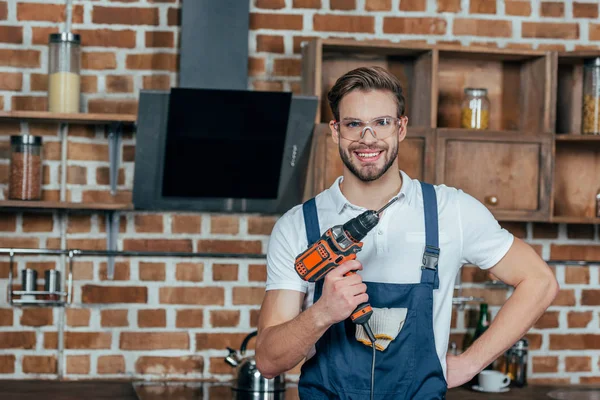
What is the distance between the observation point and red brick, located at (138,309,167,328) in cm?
298

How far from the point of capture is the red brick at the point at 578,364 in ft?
10.4

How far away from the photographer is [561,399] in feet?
9.35

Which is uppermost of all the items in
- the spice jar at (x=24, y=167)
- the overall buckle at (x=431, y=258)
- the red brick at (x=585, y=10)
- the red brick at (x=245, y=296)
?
the red brick at (x=585, y=10)

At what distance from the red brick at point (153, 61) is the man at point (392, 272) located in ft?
4.08

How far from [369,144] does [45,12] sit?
1634 millimetres

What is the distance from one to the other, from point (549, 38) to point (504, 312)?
164 centimetres

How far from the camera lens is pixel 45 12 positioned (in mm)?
2947

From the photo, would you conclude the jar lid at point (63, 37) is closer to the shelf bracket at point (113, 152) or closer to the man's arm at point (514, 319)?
the shelf bracket at point (113, 152)

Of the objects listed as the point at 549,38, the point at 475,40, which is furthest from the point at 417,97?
the point at 549,38

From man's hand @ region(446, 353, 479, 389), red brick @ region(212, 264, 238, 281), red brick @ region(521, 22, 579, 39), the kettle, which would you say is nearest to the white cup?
the kettle

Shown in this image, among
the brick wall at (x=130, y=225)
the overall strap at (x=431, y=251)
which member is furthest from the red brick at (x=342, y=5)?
the overall strap at (x=431, y=251)

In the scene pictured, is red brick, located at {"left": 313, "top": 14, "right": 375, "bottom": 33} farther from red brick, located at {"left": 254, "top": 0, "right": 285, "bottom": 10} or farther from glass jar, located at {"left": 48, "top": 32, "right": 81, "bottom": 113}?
glass jar, located at {"left": 48, "top": 32, "right": 81, "bottom": 113}

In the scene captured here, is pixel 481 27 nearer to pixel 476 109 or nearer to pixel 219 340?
pixel 476 109

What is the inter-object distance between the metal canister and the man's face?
4.82 feet
